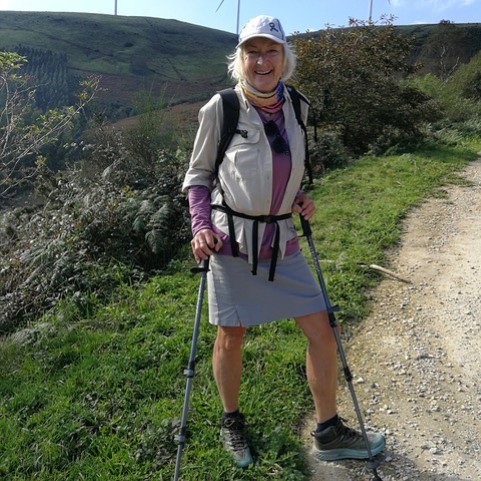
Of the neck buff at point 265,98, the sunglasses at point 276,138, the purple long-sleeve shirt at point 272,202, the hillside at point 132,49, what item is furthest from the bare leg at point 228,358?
the hillside at point 132,49

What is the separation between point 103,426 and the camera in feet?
10.9

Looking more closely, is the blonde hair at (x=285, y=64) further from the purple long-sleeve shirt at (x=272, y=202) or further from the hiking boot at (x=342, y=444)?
the hiking boot at (x=342, y=444)

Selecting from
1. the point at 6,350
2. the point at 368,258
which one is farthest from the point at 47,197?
the point at 368,258

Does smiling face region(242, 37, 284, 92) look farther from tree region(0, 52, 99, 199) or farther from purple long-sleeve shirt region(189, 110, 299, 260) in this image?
tree region(0, 52, 99, 199)

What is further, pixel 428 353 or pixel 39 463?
pixel 428 353

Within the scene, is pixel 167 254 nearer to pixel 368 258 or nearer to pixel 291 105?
pixel 368 258

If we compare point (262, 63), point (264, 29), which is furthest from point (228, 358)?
point (264, 29)

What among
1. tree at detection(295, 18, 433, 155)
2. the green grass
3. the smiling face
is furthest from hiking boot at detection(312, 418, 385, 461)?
tree at detection(295, 18, 433, 155)

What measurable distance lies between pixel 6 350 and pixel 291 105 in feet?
11.1

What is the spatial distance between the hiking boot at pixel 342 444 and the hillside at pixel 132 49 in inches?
1776

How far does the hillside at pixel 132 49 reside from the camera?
186 feet

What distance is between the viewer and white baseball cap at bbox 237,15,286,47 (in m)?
2.44

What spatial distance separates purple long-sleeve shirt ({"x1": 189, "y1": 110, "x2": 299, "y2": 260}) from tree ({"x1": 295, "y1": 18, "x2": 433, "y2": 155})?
10855mm

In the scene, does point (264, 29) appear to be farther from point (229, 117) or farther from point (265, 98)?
point (229, 117)
